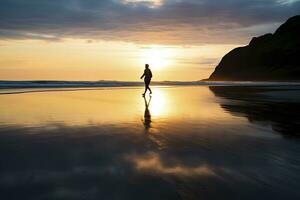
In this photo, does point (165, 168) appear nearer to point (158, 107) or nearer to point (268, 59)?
point (158, 107)

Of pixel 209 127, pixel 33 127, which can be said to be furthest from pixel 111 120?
pixel 209 127

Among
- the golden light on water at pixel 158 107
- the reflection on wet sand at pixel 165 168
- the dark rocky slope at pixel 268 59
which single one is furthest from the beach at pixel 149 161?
the dark rocky slope at pixel 268 59

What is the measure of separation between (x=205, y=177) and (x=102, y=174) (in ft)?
5.21

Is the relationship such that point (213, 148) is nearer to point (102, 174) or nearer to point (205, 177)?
point (205, 177)

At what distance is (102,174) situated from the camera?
507 centimetres

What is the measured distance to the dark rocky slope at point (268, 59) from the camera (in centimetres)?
13450

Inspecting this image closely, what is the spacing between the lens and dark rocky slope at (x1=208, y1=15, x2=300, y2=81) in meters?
134

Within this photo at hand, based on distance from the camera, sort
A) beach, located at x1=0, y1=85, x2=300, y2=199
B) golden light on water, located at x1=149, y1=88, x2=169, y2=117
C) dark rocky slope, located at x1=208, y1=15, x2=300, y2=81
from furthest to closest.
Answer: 1. dark rocky slope, located at x1=208, y1=15, x2=300, y2=81
2. golden light on water, located at x1=149, y1=88, x2=169, y2=117
3. beach, located at x1=0, y1=85, x2=300, y2=199

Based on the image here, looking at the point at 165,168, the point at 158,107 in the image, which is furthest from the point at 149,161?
the point at 158,107

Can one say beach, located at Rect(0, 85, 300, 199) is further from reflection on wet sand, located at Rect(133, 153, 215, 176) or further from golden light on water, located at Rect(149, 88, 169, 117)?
golden light on water, located at Rect(149, 88, 169, 117)

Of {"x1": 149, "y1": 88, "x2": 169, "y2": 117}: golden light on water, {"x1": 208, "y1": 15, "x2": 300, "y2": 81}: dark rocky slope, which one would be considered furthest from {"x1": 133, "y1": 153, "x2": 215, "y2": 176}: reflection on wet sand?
{"x1": 208, "y1": 15, "x2": 300, "y2": 81}: dark rocky slope

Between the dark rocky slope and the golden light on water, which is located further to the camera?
the dark rocky slope

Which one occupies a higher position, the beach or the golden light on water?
the beach

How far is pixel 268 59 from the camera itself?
152m
